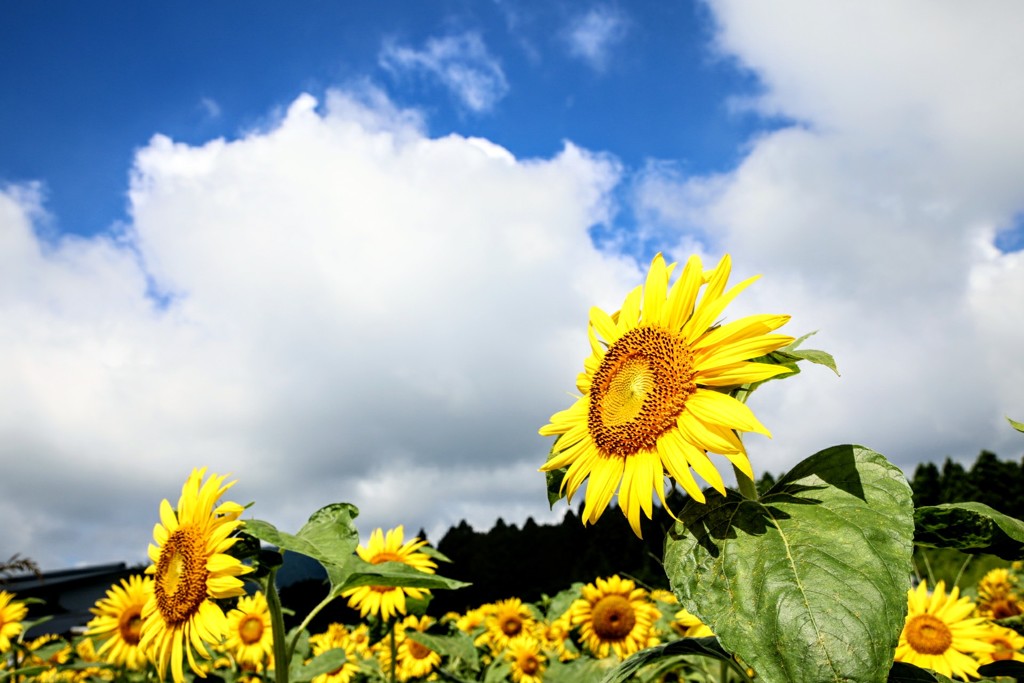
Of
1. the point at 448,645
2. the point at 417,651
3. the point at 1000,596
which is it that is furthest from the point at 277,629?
the point at 1000,596

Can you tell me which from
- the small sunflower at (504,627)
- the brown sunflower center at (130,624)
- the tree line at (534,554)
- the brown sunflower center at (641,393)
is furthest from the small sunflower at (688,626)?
the tree line at (534,554)

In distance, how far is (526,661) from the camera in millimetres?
6320

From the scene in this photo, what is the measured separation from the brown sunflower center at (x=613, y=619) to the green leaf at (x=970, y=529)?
14.6 ft

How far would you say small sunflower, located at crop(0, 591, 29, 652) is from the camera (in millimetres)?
5188

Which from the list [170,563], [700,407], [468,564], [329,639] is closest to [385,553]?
[170,563]

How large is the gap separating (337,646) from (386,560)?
167 centimetres

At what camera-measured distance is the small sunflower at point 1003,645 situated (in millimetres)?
3289

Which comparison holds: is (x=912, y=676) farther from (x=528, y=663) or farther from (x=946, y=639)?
(x=528, y=663)

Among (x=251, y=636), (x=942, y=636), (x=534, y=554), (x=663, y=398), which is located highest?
(x=534, y=554)

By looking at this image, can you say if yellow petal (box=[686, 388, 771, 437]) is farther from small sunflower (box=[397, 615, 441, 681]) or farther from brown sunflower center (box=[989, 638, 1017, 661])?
small sunflower (box=[397, 615, 441, 681])

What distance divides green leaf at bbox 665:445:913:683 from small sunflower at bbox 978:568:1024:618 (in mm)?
4026

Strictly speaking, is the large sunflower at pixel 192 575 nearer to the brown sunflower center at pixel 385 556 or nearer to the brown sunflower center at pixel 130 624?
the brown sunflower center at pixel 130 624

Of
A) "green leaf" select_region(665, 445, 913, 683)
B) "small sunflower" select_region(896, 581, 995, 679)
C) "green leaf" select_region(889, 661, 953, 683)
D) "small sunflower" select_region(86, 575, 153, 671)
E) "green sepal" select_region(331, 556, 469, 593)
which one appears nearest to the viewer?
"green leaf" select_region(665, 445, 913, 683)

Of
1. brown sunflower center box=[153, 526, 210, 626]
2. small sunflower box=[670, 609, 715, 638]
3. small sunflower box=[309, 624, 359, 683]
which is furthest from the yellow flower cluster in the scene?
small sunflower box=[309, 624, 359, 683]
